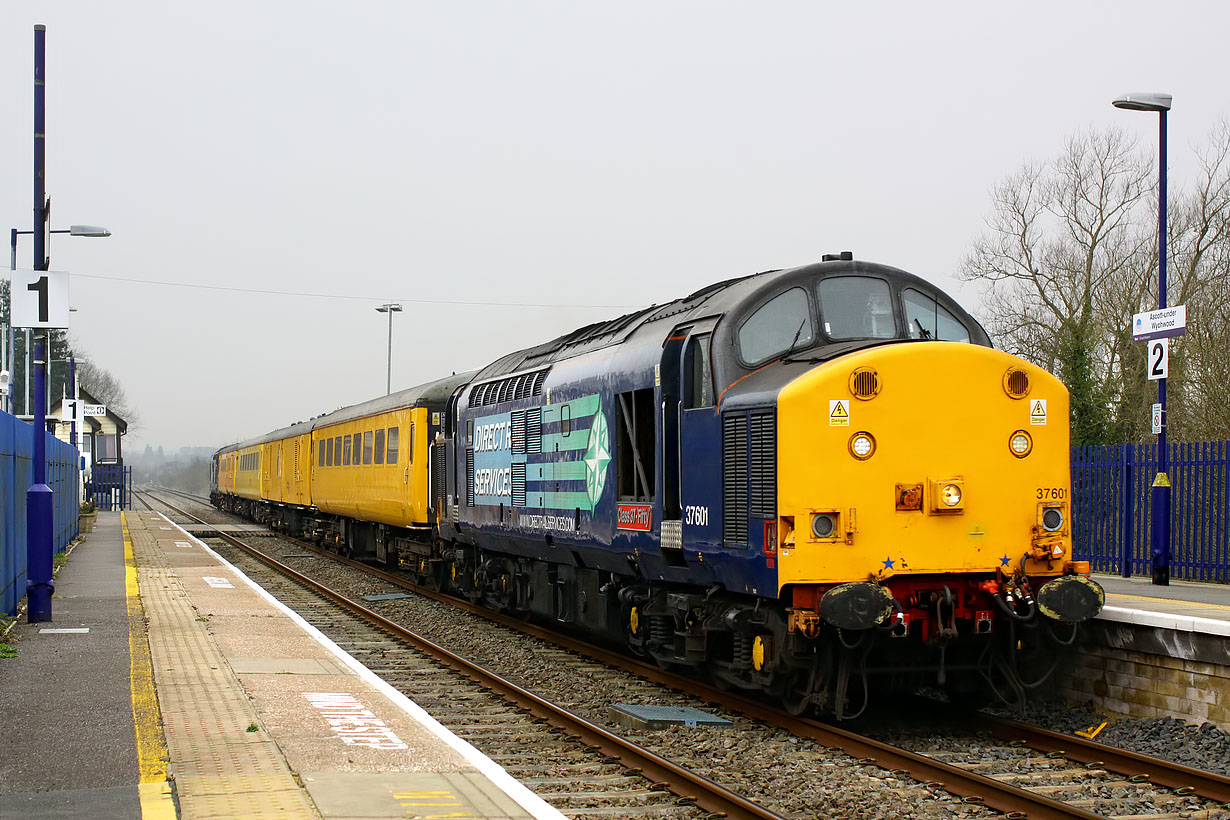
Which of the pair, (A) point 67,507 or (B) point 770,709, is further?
(A) point 67,507

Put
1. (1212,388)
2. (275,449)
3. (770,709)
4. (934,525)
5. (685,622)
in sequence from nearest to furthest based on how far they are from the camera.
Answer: (934,525), (770,709), (685,622), (1212,388), (275,449)

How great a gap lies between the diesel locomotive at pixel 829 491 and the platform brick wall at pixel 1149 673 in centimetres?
48

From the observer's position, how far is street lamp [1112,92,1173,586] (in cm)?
1534

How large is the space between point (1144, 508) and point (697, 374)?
975 cm

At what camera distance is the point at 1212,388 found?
24922mm

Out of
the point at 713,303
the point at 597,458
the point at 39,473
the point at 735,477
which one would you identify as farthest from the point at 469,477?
the point at 735,477

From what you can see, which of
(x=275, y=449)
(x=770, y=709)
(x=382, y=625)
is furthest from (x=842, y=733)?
(x=275, y=449)

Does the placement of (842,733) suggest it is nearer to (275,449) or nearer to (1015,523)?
(1015,523)

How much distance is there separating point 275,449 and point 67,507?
14129 millimetres

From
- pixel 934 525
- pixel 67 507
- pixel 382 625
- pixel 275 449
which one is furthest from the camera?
pixel 275 449

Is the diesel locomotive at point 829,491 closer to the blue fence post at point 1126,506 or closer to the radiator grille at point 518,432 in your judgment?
the radiator grille at point 518,432

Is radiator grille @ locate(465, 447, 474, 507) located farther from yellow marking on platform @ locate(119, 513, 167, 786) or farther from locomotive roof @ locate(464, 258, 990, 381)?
yellow marking on platform @ locate(119, 513, 167, 786)

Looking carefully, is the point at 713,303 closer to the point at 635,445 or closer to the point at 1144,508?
the point at 635,445

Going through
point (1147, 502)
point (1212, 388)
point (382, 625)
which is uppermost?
point (1212, 388)
